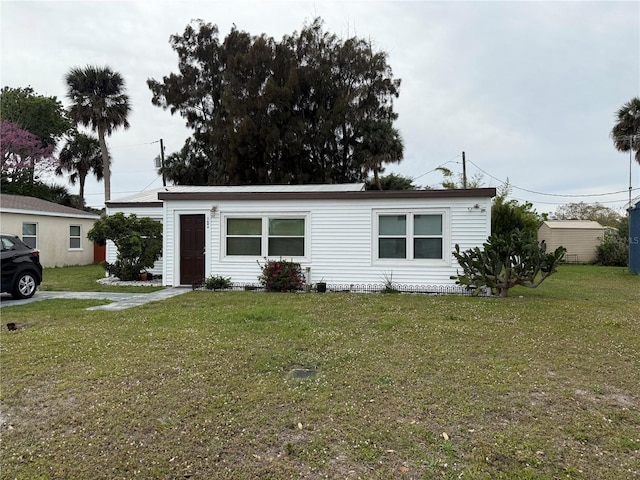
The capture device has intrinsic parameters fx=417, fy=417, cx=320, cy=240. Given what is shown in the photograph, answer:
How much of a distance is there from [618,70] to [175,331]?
14.2 m

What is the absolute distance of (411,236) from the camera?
11.1 m

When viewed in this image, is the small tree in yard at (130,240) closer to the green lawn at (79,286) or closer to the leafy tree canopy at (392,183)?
the green lawn at (79,286)

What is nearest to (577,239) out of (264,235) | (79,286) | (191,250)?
(264,235)

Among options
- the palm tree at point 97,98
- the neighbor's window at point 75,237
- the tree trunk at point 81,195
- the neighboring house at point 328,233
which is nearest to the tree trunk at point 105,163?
the palm tree at point 97,98

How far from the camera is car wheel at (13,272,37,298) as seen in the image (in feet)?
30.9

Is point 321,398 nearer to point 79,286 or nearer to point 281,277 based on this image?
point 281,277

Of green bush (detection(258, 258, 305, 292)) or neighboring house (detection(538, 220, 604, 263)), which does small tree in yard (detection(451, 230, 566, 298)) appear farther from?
neighboring house (detection(538, 220, 604, 263))

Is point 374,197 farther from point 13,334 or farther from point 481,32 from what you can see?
point 13,334

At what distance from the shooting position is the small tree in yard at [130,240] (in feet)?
40.8

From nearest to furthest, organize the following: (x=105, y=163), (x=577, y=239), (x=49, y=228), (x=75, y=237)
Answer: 1. (x=49, y=228)
2. (x=75, y=237)
3. (x=577, y=239)
4. (x=105, y=163)

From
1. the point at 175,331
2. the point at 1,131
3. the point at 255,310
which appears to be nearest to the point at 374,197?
the point at 255,310

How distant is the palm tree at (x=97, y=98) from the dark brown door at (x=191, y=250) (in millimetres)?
17768

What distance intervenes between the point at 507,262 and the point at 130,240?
1041cm

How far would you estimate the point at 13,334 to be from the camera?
19.9 ft
